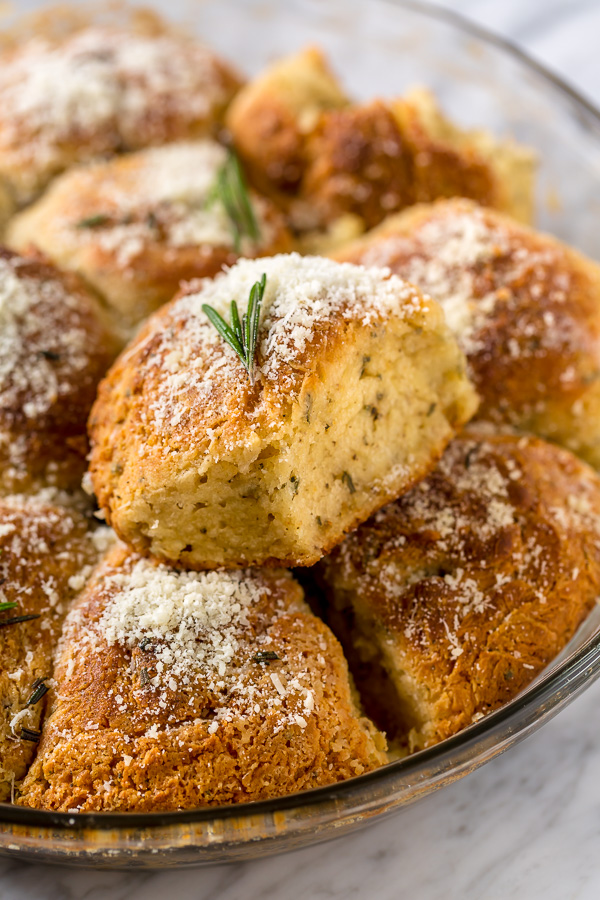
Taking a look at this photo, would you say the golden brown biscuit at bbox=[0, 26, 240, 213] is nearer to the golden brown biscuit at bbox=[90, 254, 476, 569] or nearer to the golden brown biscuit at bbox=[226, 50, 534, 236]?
the golden brown biscuit at bbox=[226, 50, 534, 236]

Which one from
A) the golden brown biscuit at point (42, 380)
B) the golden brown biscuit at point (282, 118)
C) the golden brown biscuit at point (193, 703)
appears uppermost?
the golden brown biscuit at point (282, 118)

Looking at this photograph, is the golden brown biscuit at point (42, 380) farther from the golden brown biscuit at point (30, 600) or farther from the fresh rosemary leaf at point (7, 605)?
the fresh rosemary leaf at point (7, 605)

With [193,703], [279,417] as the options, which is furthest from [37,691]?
[279,417]

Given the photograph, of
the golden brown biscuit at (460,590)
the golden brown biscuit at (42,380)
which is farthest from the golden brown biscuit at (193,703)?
the golden brown biscuit at (42,380)

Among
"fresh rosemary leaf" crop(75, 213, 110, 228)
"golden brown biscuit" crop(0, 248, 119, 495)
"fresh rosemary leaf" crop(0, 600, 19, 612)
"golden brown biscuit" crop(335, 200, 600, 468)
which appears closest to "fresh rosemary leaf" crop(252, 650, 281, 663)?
"fresh rosemary leaf" crop(0, 600, 19, 612)

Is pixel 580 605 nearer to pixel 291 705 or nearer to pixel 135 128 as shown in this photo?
pixel 291 705

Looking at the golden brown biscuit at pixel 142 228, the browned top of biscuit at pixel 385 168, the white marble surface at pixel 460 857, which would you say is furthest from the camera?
the browned top of biscuit at pixel 385 168
